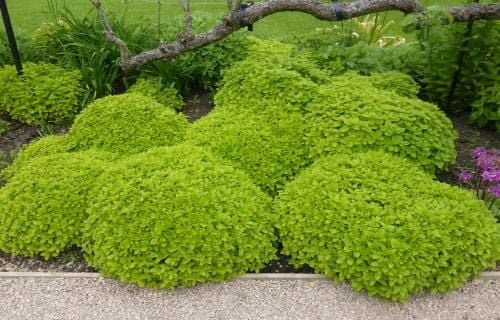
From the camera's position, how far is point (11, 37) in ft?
14.8

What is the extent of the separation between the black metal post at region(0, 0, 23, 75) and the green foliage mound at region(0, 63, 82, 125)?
0.08 meters

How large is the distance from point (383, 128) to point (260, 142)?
839 mm

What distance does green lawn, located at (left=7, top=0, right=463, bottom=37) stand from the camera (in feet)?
25.5


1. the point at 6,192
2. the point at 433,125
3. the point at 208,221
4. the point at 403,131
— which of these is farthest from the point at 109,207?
the point at 433,125

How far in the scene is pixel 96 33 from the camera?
486 centimetres

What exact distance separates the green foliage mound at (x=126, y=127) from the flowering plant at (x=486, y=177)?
2071mm

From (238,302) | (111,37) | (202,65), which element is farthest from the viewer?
(202,65)

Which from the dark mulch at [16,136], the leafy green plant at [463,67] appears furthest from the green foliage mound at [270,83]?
the dark mulch at [16,136]

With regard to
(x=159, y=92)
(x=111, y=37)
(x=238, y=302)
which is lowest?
(x=238, y=302)

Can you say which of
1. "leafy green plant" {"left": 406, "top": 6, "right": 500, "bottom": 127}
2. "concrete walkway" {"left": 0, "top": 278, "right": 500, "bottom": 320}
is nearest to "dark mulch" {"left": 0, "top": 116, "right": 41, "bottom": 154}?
"concrete walkway" {"left": 0, "top": 278, "right": 500, "bottom": 320}

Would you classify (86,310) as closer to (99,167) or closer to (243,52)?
(99,167)

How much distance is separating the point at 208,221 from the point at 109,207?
595 millimetres

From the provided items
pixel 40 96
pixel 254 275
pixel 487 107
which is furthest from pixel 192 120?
pixel 487 107

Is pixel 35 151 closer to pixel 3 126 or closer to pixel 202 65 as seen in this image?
pixel 3 126
